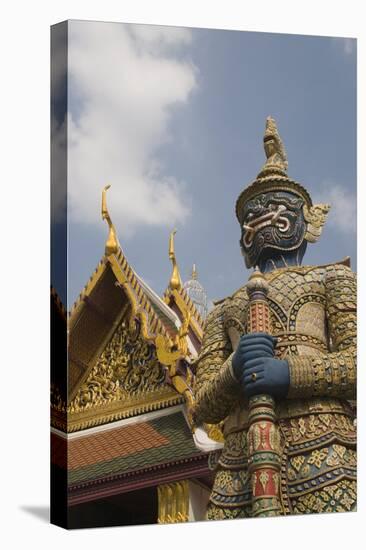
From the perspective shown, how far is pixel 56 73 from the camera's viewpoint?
1041 cm

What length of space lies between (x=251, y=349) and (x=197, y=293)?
1204 mm

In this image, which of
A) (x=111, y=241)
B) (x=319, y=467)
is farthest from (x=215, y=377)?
(x=111, y=241)

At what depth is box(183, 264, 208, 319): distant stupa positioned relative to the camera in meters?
11.2

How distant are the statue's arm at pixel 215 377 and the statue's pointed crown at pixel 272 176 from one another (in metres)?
0.79

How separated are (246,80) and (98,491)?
3.04m

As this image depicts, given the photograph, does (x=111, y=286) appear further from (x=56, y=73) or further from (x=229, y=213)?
(x=56, y=73)

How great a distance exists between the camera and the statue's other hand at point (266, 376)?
1017 centimetres

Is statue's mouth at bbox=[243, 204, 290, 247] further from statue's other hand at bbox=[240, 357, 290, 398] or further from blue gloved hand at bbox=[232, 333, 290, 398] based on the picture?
statue's other hand at bbox=[240, 357, 290, 398]

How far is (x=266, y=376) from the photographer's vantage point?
33.4ft

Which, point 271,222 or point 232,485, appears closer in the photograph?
point 232,485

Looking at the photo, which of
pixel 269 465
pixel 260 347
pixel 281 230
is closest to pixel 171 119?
pixel 281 230

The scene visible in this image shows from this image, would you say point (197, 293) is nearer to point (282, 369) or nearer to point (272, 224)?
point (272, 224)

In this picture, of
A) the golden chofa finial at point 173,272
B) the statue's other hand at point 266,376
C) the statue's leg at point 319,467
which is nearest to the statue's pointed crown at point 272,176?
the golden chofa finial at point 173,272

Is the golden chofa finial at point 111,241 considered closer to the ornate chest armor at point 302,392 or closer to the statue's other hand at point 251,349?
the ornate chest armor at point 302,392
